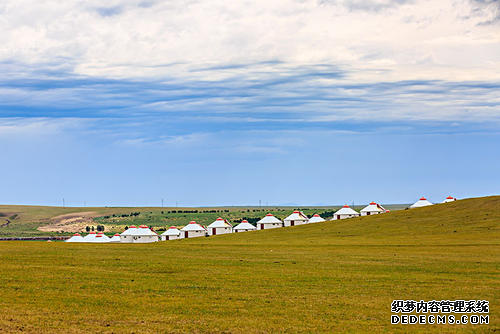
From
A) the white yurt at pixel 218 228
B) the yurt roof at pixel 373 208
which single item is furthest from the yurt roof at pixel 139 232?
the yurt roof at pixel 373 208

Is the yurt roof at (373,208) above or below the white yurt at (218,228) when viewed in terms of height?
above

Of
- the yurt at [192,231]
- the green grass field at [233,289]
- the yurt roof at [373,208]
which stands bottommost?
the green grass field at [233,289]

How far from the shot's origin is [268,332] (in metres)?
19.1

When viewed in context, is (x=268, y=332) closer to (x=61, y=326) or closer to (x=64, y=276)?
(x=61, y=326)

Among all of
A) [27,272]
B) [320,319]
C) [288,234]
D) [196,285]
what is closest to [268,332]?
[320,319]

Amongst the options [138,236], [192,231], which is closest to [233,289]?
[138,236]

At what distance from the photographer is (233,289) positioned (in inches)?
1062

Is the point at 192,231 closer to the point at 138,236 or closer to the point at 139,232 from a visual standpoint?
the point at 139,232

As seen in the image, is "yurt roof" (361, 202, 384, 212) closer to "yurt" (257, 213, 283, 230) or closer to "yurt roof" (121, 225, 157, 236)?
"yurt" (257, 213, 283, 230)

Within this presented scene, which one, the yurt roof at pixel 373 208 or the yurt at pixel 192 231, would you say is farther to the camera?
the yurt roof at pixel 373 208

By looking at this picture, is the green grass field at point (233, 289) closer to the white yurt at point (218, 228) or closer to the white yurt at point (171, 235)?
the white yurt at point (171, 235)

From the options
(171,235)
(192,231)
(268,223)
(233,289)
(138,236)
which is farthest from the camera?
(268,223)

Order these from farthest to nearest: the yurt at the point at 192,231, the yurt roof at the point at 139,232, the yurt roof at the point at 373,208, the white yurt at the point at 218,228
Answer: the white yurt at the point at 218,228 → the yurt roof at the point at 373,208 → the yurt at the point at 192,231 → the yurt roof at the point at 139,232

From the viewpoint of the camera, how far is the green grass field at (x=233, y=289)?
2016 centimetres
